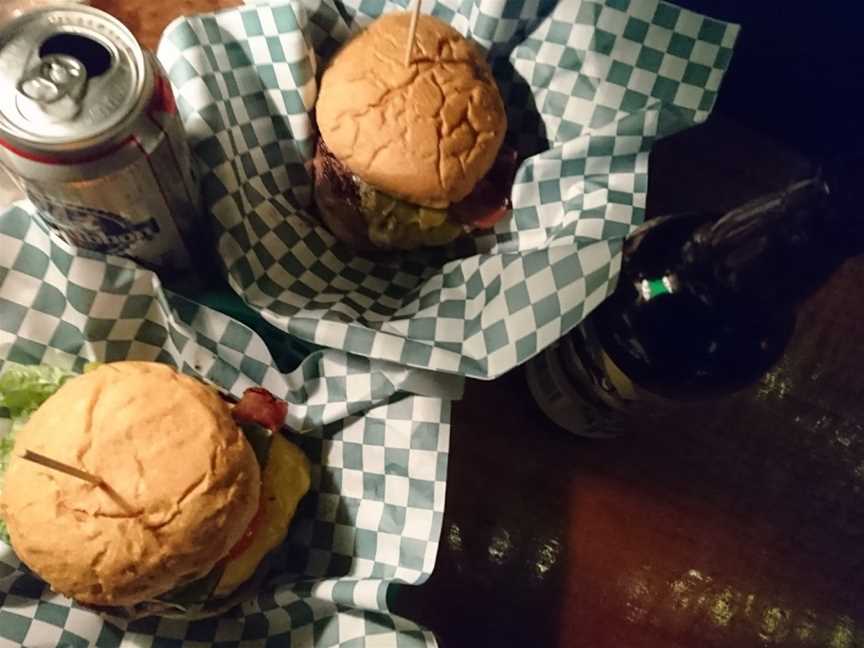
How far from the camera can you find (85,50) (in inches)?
26.0

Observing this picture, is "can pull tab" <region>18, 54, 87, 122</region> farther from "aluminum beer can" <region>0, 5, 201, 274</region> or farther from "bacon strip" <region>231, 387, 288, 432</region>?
"bacon strip" <region>231, 387, 288, 432</region>

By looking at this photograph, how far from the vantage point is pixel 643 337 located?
76 cm

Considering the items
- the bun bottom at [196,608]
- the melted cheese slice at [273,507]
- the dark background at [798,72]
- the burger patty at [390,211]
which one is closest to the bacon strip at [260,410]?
the melted cheese slice at [273,507]

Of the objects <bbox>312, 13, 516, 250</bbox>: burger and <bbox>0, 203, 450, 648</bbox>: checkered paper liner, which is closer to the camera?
<bbox>0, 203, 450, 648</bbox>: checkered paper liner

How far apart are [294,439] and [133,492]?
0.71ft

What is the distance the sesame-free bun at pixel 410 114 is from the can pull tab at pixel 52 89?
0.32 metres

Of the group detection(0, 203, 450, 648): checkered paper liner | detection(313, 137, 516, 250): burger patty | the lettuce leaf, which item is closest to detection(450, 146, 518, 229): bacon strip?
detection(313, 137, 516, 250): burger patty

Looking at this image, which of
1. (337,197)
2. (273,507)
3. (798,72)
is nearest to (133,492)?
(273,507)

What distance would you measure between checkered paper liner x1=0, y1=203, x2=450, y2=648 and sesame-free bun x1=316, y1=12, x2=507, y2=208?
219 millimetres

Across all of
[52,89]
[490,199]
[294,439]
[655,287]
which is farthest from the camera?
[490,199]

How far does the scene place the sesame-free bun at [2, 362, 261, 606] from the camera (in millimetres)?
672

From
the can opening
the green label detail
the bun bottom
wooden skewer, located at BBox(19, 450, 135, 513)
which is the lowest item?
the bun bottom

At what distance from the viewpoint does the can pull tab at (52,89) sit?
0.63 meters

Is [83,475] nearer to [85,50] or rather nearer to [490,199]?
[85,50]
